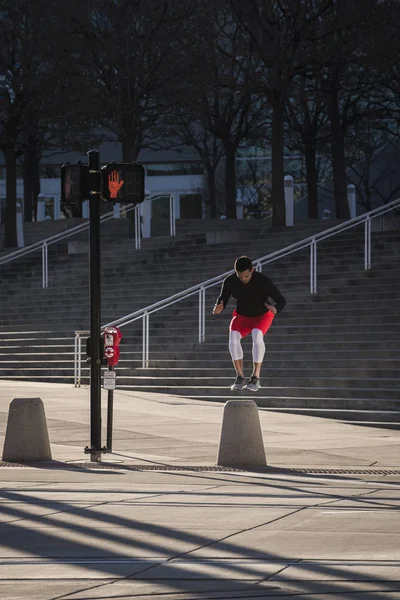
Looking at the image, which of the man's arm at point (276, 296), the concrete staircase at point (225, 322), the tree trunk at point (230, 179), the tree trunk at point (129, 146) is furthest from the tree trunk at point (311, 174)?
the man's arm at point (276, 296)

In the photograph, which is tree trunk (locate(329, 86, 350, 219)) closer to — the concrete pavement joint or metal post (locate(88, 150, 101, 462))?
metal post (locate(88, 150, 101, 462))

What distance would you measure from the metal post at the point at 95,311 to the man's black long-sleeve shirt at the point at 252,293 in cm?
303

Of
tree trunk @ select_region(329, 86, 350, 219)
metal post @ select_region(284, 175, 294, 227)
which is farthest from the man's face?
tree trunk @ select_region(329, 86, 350, 219)

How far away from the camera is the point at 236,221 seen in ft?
148

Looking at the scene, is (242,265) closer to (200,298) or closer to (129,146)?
(200,298)

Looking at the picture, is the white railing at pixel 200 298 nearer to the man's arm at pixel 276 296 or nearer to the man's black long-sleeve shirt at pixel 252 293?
the man's black long-sleeve shirt at pixel 252 293

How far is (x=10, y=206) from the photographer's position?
44281mm

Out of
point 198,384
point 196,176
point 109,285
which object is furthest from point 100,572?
point 196,176

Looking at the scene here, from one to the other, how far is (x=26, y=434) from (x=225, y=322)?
1200 cm

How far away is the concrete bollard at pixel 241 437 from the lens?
12750mm

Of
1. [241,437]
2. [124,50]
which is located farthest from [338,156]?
[241,437]

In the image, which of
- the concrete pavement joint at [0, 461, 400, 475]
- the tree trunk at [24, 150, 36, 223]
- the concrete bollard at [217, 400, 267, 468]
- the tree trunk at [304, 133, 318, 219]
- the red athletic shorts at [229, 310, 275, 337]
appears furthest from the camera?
the tree trunk at [24, 150, 36, 223]

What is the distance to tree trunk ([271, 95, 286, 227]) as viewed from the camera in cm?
3578

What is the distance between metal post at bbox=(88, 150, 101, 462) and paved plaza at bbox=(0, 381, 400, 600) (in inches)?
13.5
